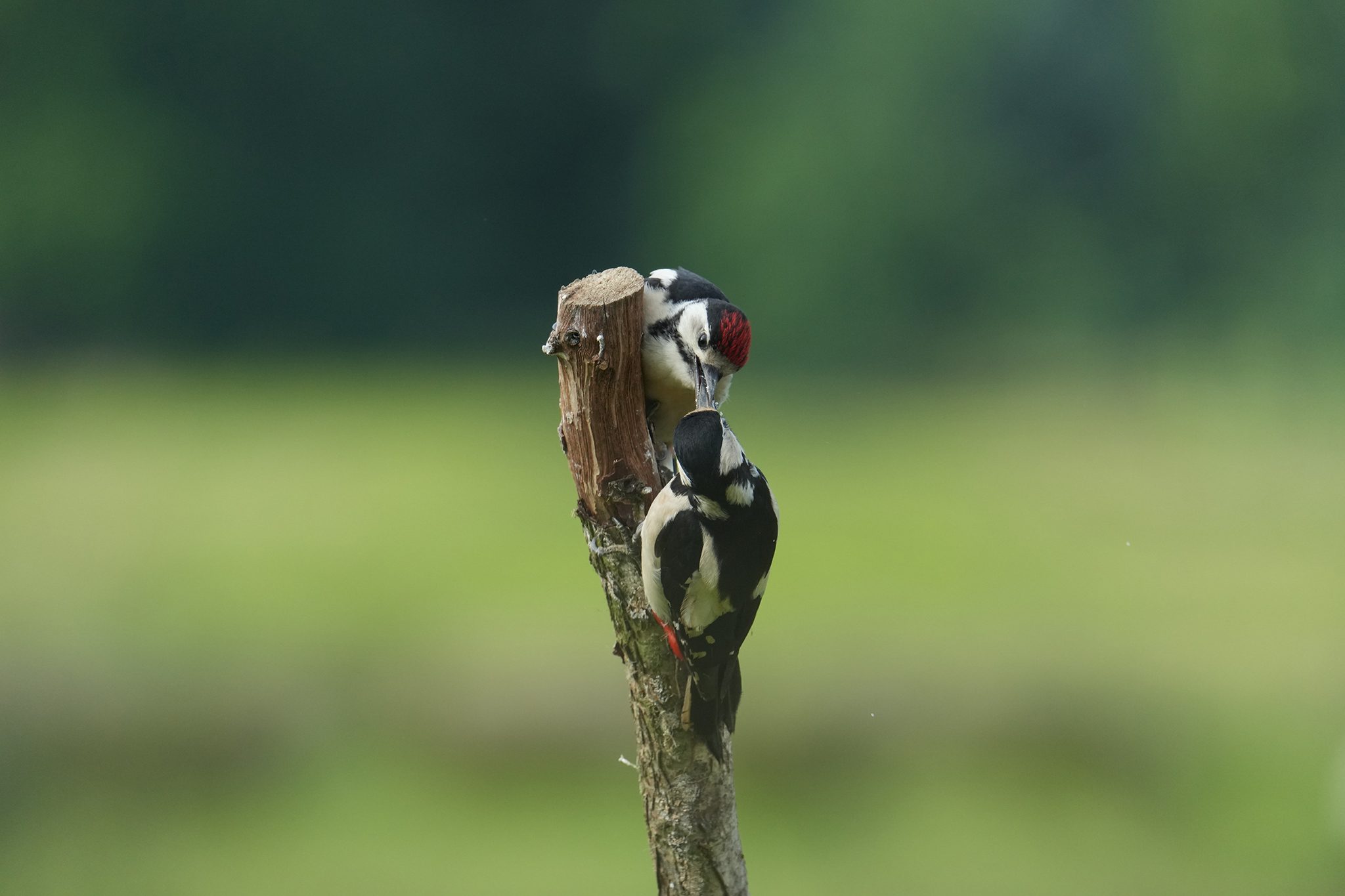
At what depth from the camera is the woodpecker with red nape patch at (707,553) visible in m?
1.32

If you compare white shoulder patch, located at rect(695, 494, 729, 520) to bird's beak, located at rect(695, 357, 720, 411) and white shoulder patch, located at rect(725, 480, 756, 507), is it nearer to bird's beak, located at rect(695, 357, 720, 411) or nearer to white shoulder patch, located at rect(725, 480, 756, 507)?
white shoulder patch, located at rect(725, 480, 756, 507)

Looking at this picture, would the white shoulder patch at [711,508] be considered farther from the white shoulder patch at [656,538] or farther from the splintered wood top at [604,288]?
the splintered wood top at [604,288]

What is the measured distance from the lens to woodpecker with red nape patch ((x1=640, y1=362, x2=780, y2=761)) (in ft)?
4.32

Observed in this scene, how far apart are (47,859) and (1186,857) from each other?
3421 mm

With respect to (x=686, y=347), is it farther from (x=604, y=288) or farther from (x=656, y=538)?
(x=656, y=538)

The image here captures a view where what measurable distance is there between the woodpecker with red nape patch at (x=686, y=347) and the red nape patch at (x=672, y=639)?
0.22 m

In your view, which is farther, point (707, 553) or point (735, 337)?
point (735, 337)

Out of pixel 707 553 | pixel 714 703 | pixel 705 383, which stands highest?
pixel 705 383

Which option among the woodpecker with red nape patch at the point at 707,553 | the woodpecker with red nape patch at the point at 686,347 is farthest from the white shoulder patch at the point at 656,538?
the woodpecker with red nape patch at the point at 686,347

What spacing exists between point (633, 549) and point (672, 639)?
123 millimetres

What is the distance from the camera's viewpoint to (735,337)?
1.52m

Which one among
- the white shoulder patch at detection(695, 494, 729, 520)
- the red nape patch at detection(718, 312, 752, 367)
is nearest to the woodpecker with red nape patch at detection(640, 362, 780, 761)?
the white shoulder patch at detection(695, 494, 729, 520)

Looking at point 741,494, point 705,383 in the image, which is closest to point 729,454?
point 741,494

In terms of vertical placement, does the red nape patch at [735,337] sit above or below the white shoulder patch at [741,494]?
above
